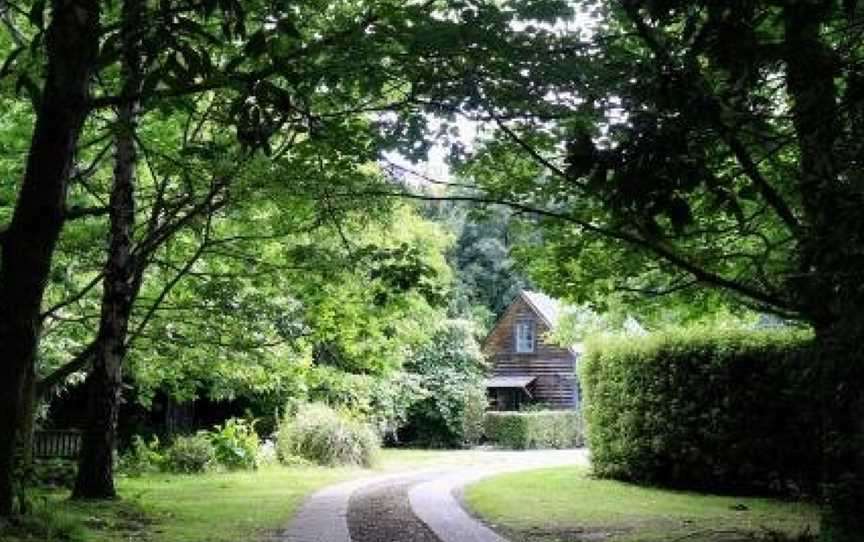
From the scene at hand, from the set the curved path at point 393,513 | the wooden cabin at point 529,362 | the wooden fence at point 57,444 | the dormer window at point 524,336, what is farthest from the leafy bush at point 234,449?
the dormer window at point 524,336

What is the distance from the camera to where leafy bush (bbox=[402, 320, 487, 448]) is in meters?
38.0

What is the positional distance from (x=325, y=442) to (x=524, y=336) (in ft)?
86.9

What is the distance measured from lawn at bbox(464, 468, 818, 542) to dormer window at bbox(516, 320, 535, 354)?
30.5 m

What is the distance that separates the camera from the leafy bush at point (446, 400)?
1495 inches

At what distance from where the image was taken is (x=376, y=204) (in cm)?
1080

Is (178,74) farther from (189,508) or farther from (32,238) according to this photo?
(189,508)

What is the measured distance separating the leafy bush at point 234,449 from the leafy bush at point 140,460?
1.39m

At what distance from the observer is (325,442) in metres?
25.4

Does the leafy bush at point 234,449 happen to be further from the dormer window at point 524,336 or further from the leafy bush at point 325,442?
the dormer window at point 524,336

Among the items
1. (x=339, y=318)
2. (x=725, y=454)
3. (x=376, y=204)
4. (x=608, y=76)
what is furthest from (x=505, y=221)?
(x=725, y=454)

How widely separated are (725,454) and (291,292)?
8796 mm

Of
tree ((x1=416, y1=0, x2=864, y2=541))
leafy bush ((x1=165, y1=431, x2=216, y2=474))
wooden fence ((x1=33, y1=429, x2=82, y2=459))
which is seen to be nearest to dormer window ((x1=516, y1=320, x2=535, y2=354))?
leafy bush ((x1=165, y1=431, x2=216, y2=474))

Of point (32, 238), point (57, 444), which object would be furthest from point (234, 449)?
point (32, 238)

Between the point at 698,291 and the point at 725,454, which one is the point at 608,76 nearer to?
the point at 698,291
